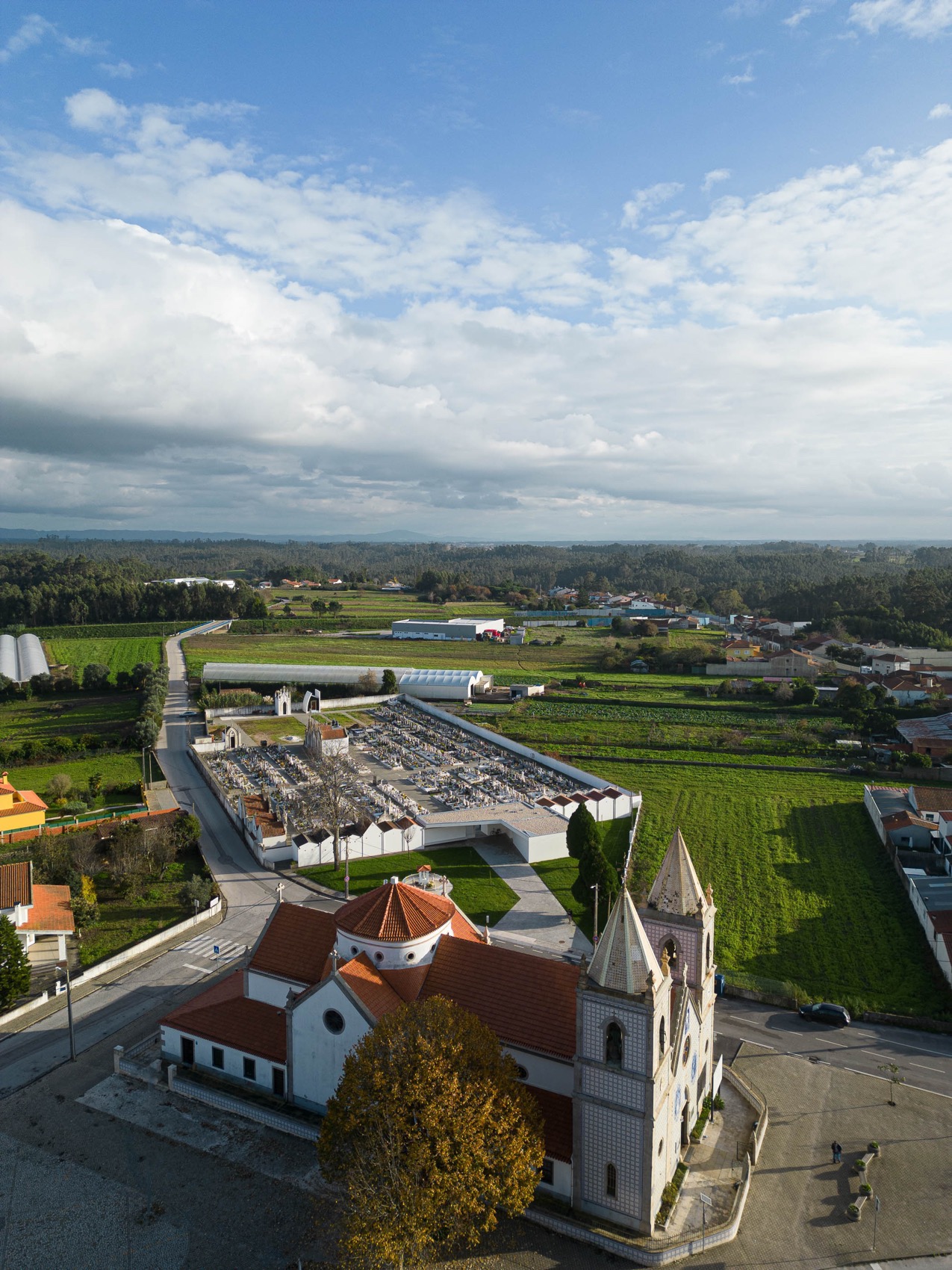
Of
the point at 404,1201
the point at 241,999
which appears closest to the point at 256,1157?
the point at 241,999

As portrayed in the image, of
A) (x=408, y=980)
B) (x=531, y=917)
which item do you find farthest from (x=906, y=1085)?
(x=408, y=980)

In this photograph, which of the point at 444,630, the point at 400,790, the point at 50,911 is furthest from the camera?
the point at 444,630

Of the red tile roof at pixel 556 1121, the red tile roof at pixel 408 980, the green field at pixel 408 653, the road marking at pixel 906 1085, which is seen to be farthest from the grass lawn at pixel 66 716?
the road marking at pixel 906 1085

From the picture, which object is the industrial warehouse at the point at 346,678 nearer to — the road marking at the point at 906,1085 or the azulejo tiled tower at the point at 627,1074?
the road marking at the point at 906,1085

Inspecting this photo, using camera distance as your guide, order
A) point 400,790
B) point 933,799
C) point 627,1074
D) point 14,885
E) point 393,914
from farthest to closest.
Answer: point 400,790, point 933,799, point 14,885, point 393,914, point 627,1074

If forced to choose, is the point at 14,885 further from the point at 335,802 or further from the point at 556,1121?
the point at 556,1121

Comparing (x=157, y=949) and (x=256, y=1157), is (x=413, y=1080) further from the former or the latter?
(x=157, y=949)

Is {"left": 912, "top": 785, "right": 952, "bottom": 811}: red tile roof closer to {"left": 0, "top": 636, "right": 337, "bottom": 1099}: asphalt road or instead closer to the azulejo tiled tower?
the azulejo tiled tower
